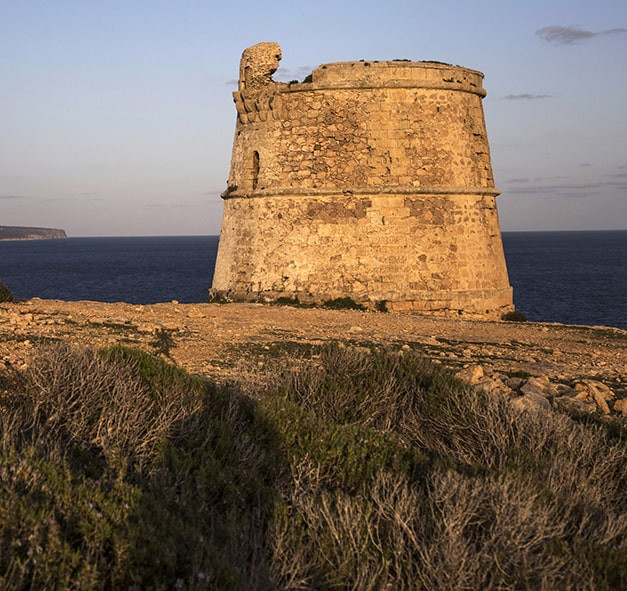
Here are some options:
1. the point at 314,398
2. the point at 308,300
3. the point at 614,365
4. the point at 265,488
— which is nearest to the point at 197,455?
the point at 265,488

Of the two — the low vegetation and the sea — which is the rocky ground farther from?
the sea

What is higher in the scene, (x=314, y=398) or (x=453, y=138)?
(x=453, y=138)

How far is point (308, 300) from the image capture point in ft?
46.0

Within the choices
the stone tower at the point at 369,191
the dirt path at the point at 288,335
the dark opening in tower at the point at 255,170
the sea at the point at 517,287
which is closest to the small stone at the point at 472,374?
the dirt path at the point at 288,335

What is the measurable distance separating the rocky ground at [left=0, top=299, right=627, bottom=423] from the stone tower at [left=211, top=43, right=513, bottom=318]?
129 cm

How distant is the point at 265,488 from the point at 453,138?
37.5 feet

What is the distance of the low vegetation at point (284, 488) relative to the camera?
10.6 ft

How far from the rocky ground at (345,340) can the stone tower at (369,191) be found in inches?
51.0

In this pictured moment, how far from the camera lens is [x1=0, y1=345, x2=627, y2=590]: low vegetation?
323cm

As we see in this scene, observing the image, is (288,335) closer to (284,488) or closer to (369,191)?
(369,191)

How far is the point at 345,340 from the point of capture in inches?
372

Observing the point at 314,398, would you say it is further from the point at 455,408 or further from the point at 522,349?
the point at 522,349

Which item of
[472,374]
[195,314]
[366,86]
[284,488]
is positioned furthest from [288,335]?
[366,86]

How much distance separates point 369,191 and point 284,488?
998 centimetres
